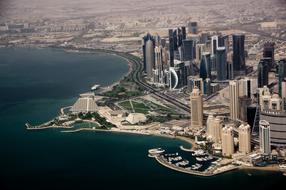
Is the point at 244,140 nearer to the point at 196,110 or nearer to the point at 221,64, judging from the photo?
the point at 196,110

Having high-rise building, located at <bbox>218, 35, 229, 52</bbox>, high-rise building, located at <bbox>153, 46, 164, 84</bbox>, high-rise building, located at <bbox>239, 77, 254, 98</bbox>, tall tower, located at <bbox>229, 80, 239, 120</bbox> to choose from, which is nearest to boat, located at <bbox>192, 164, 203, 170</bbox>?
tall tower, located at <bbox>229, 80, 239, 120</bbox>

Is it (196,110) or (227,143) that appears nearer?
(227,143)

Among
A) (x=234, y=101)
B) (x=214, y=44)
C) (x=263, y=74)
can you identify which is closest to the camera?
(x=234, y=101)

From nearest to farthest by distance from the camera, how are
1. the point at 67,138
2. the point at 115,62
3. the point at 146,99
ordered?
the point at 67,138, the point at 146,99, the point at 115,62

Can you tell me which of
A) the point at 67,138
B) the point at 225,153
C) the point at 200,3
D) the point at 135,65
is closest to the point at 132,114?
the point at 67,138

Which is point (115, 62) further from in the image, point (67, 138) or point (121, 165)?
point (121, 165)

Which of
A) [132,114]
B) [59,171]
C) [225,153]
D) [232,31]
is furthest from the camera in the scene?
[232,31]

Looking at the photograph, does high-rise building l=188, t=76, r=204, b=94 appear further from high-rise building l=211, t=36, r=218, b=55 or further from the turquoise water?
the turquoise water

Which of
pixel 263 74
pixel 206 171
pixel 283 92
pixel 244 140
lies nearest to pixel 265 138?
pixel 244 140
